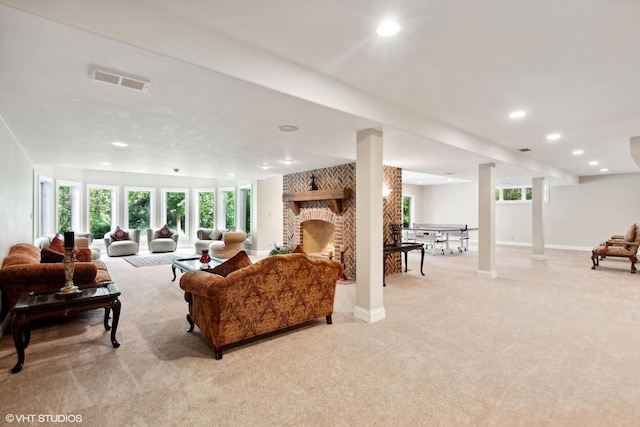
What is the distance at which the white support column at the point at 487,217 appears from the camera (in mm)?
5988

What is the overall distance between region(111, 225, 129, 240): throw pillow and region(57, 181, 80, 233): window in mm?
1163

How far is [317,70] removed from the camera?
8.88ft

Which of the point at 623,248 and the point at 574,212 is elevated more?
the point at 574,212

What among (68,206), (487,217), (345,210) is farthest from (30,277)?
(68,206)

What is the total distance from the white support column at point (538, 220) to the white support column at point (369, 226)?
6.94 meters

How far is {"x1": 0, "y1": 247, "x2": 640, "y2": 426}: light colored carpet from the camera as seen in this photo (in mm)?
2008


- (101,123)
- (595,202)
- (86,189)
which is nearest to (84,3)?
(101,123)

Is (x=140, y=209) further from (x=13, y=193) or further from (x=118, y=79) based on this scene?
(x=118, y=79)

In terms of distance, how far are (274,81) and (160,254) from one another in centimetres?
835

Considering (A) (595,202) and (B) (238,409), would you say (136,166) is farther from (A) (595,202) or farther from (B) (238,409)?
(A) (595,202)

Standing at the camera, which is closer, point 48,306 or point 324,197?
point 48,306

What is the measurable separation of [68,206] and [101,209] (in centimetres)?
82

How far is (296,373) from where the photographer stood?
249cm

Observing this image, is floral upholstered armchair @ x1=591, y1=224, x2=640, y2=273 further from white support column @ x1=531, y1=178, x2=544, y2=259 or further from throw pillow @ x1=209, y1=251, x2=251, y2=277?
throw pillow @ x1=209, y1=251, x2=251, y2=277
